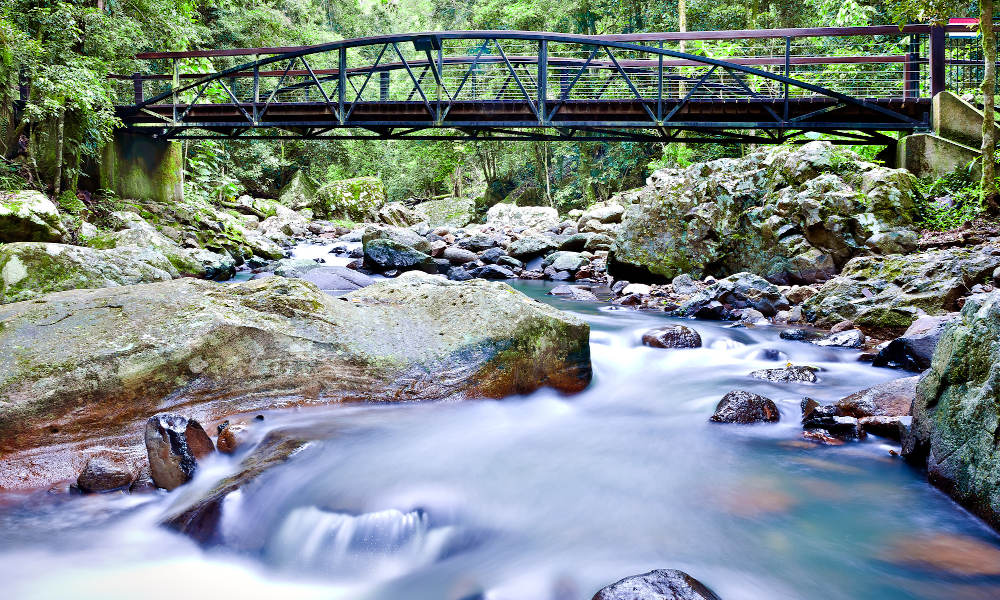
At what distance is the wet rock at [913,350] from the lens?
489 cm

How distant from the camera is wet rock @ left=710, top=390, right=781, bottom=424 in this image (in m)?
4.00

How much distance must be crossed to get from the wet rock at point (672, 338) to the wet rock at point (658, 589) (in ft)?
14.6

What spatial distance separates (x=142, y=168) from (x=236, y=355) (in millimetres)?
17429

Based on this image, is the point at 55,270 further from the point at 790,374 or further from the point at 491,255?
the point at 491,255

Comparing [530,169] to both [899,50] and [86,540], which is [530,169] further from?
[86,540]

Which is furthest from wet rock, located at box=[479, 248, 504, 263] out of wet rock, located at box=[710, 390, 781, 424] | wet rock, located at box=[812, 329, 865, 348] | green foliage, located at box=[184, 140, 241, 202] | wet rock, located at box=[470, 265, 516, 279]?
green foliage, located at box=[184, 140, 241, 202]

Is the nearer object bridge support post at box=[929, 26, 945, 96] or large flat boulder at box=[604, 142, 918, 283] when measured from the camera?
large flat boulder at box=[604, 142, 918, 283]

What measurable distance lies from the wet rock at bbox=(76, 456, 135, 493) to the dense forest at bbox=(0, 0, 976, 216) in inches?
438

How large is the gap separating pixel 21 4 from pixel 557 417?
1395cm

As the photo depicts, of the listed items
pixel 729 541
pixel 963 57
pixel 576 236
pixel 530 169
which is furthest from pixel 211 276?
pixel 530 169

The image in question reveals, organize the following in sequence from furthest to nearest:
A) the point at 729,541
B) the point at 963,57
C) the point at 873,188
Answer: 1. the point at 963,57
2. the point at 873,188
3. the point at 729,541

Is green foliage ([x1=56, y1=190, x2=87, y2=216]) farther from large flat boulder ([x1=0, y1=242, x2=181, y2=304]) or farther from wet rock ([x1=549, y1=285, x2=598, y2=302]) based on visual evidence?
wet rock ([x1=549, y1=285, x2=598, y2=302])

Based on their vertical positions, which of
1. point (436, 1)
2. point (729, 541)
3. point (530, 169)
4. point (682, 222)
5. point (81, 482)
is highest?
point (436, 1)

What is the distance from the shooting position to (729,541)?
268cm
